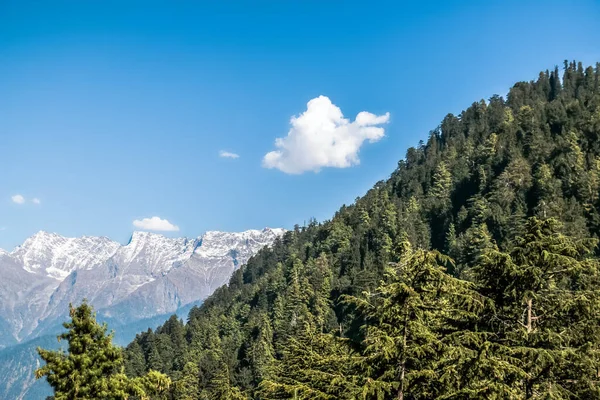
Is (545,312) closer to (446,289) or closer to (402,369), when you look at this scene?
(446,289)

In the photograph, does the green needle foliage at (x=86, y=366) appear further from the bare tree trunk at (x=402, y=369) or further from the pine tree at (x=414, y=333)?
the bare tree trunk at (x=402, y=369)

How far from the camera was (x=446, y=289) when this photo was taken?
14.6 meters

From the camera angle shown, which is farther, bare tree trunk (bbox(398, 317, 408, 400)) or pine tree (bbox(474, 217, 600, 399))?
pine tree (bbox(474, 217, 600, 399))

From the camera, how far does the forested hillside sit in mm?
13883

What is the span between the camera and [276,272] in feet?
493

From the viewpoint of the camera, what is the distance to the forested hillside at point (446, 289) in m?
13.9

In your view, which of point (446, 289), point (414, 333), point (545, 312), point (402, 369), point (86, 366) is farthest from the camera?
point (86, 366)

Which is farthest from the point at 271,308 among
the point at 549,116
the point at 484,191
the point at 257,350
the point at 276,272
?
the point at 549,116

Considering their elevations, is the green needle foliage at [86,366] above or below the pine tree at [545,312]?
below

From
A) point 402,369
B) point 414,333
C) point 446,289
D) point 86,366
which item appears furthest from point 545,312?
point 86,366

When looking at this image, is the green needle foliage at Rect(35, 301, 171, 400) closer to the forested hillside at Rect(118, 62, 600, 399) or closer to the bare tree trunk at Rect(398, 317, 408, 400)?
the forested hillside at Rect(118, 62, 600, 399)

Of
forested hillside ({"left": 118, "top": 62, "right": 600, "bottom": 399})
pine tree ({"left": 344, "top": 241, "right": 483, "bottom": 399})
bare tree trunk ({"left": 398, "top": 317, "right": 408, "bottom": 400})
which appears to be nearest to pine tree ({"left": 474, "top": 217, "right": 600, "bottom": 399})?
forested hillside ({"left": 118, "top": 62, "right": 600, "bottom": 399})

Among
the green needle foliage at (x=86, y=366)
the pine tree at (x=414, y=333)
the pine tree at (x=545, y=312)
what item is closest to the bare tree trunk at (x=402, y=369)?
the pine tree at (x=414, y=333)

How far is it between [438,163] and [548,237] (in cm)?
14326
